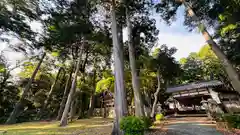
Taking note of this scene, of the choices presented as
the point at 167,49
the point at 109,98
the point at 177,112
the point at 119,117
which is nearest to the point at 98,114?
the point at 109,98

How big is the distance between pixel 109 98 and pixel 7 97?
12758 millimetres

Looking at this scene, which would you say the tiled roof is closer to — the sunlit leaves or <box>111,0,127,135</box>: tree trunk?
the sunlit leaves

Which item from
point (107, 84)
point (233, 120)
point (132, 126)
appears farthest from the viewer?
point (107, 84)

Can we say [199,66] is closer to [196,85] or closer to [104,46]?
[196,85]

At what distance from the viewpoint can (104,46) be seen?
532 inches

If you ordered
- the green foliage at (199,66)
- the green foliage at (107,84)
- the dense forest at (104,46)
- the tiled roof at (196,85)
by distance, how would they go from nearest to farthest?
the dense forest at (104,46)
the tiled roof at (196,85)
the green foliage at (107,84)
the green foliage at (199,66)

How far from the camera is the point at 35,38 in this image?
14758 mm

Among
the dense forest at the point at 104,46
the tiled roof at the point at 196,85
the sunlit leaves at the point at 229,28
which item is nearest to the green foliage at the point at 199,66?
the dense forest at the point at 104,46

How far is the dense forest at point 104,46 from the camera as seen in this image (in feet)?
26.6

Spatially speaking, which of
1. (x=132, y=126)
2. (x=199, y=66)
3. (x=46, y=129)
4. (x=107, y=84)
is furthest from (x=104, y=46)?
(x=199, y=66)

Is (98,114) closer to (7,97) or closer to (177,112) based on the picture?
(177,112)

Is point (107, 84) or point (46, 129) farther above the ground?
point (107, 84)

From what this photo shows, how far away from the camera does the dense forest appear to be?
26.6ft

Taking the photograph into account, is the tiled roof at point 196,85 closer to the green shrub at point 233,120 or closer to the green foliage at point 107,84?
the green shrub at point 233,120
